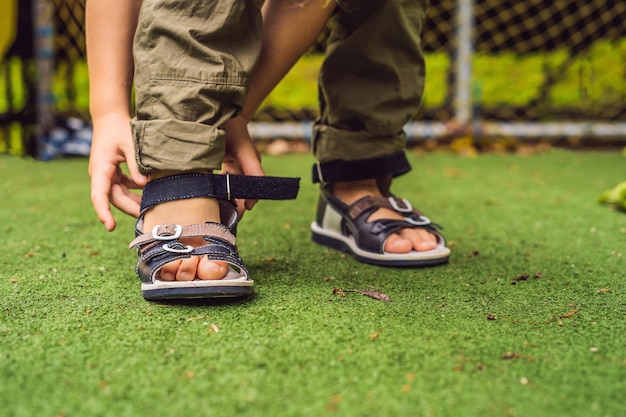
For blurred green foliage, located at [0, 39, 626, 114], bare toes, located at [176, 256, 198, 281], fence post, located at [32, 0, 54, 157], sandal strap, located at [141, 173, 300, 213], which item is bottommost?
blurred green foliage, located at [0, 39, 626, 114]

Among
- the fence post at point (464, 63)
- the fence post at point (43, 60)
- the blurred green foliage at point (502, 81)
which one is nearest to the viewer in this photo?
the fence post at point (43, 60)

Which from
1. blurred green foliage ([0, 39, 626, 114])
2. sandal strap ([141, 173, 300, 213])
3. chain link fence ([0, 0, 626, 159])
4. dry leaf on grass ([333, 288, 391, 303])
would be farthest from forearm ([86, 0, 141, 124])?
blurred green foliage ([0, 39, 626, 114])

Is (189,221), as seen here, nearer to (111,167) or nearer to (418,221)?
(111,167)

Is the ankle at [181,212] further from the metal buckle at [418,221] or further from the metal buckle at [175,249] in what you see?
the metal buckle at [418,221]

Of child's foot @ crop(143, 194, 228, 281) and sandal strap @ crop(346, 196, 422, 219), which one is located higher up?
child's foot @ crop(143, 194, 228, 281)

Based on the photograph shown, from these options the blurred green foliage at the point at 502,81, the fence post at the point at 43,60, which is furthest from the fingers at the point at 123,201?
the blurred green foliage at the point at 502,81

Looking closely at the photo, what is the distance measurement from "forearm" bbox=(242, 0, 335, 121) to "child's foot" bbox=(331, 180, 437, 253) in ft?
0.84

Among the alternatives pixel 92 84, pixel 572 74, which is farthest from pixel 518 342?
pixel 572 74

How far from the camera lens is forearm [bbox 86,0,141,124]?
852 millimetres

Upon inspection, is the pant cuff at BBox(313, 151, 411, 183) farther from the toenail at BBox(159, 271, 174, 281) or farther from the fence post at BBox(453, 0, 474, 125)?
the fence post at BBox(453, 0, 474, 125)

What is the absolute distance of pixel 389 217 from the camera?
3.50 ft

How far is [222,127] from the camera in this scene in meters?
0.85

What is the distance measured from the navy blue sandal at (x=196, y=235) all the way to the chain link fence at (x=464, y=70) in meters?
1.89

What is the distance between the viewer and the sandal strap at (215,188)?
0.80 metres
